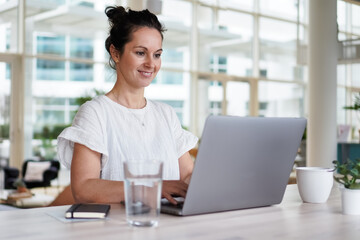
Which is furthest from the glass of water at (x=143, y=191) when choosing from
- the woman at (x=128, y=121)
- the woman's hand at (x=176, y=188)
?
the woman at (x=128, y=121)

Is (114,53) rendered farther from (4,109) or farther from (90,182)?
(4,109)

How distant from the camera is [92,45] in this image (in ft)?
31.6

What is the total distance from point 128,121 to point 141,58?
24 centimetres

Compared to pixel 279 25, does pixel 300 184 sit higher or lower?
lower

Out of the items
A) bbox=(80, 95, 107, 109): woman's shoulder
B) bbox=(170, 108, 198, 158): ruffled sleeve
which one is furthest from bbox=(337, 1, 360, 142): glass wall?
bbox=(80, 95, 107, 109): woman's shoulder

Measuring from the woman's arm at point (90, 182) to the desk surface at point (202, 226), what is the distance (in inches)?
3.1

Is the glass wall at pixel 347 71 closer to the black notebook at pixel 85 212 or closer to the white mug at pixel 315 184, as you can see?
the white mug at pixel 315 184

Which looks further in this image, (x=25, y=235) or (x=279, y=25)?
(x=279, y=25)

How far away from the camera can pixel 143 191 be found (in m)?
1.20

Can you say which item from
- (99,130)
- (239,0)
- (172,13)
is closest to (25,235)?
(99,130)

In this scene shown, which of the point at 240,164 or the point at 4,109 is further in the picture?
the point at 4,109

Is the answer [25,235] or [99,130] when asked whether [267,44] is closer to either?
[99,130]

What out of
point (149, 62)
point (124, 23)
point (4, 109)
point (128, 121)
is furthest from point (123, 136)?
point (4, 109)

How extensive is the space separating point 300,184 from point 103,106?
0.76 m
